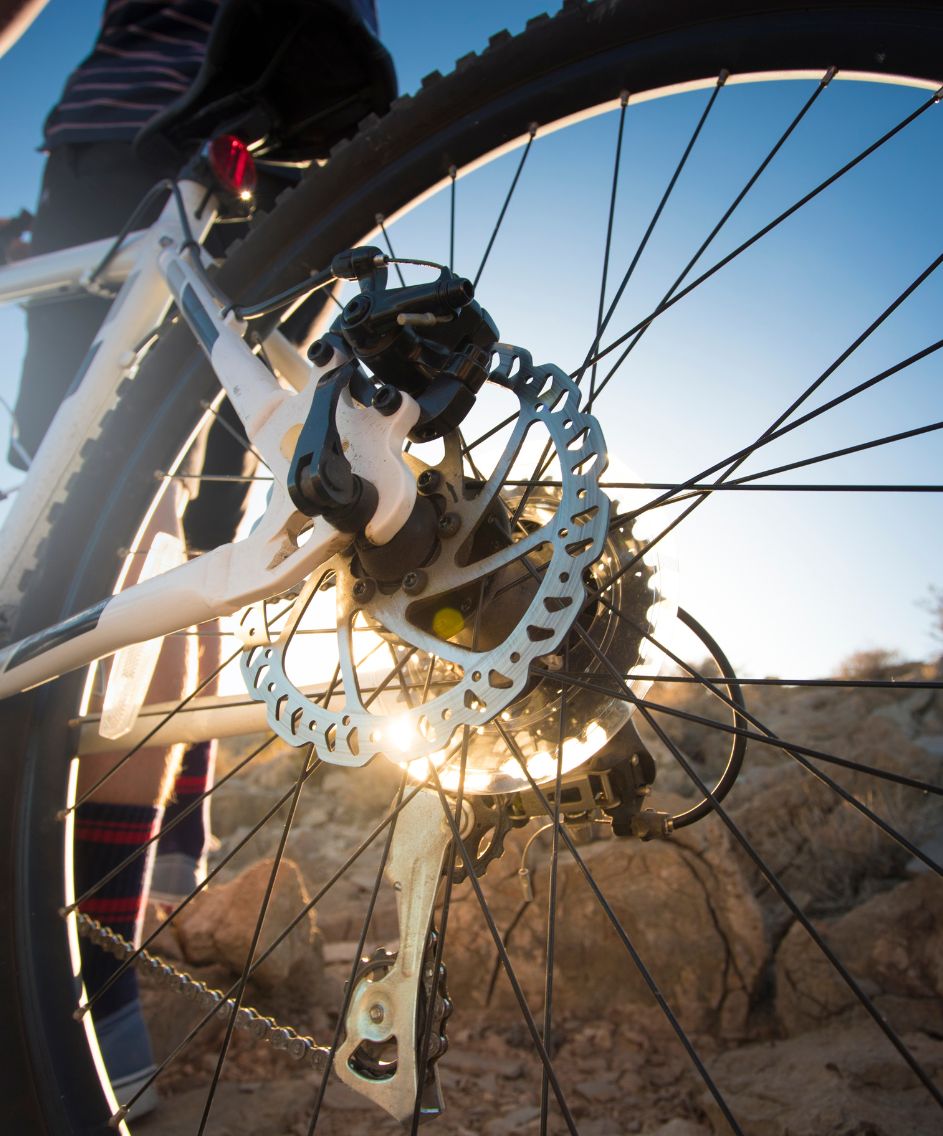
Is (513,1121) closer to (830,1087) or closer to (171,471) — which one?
(830,1087)

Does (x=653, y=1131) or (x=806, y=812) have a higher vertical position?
(x=806, y=812)

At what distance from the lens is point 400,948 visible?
947 mm

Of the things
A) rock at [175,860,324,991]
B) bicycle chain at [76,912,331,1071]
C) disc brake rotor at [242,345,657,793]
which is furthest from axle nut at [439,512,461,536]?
rock at [175,860,324,991]

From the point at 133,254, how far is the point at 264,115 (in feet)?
1.35

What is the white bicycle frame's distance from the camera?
0.93m

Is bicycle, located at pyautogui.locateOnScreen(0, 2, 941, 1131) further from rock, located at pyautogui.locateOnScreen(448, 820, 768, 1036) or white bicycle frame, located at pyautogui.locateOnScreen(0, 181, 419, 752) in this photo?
rock, located at pyautogui.locateOnScreen(448, 820, 768, 1036)

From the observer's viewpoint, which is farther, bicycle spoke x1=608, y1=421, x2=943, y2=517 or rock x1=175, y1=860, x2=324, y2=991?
rock x1=175, y1=860, x2=324, y2=991

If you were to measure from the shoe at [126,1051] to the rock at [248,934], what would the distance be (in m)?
0.56

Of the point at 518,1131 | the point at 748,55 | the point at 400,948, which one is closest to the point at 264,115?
the point at 748,55

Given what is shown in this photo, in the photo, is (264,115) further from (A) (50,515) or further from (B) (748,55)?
(B) (748,55)

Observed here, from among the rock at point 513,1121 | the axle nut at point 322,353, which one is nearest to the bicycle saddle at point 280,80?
the axle nut at point 322,353

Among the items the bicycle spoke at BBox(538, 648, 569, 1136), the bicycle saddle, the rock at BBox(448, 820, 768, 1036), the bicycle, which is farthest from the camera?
the rock at BBox(448, 820, 768, 1036)

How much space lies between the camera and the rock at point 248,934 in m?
2.06

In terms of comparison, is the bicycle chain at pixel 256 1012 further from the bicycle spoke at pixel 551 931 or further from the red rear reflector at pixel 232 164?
the red rear reflector at pixel 232 164
